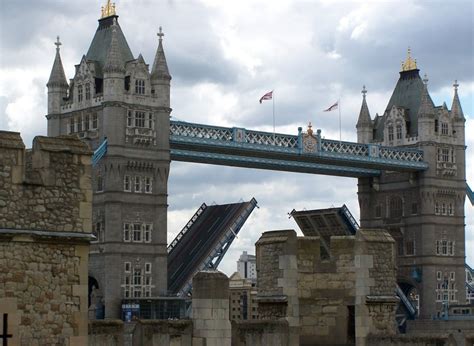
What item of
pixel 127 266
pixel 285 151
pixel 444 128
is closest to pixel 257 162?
pixel 285 151

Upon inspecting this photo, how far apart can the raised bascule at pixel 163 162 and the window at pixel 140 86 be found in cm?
8

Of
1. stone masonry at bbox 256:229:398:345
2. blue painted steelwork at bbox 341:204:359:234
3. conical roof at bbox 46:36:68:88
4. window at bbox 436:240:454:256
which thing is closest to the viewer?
stone masonry at bbox 256:229:398:345

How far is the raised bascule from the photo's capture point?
62062 millimetres

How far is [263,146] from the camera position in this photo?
218ft

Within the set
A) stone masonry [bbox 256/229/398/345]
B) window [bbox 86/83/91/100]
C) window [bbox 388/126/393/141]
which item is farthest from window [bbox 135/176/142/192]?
stone masonry [bbox 256/229/398/345]

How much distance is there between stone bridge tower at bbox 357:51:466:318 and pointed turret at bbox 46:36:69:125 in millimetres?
23795

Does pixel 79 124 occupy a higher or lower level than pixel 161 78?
lower

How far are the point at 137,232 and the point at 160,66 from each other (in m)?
9.64

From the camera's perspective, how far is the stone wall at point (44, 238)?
9.88 m

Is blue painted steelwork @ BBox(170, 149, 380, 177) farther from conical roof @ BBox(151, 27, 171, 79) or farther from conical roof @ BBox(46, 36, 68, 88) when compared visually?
conical roof @ BBox(46, 36, 68, 88)

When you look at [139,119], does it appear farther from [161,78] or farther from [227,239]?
[227,239]

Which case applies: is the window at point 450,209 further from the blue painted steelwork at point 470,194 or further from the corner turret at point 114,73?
the corner turret at point 114,73

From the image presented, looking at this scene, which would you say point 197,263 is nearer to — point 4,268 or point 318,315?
point 318,315

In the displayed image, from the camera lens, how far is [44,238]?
10.2 metres
